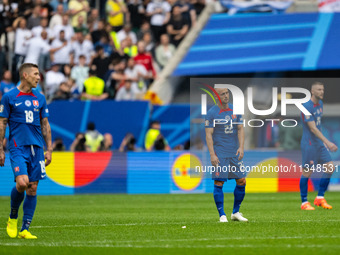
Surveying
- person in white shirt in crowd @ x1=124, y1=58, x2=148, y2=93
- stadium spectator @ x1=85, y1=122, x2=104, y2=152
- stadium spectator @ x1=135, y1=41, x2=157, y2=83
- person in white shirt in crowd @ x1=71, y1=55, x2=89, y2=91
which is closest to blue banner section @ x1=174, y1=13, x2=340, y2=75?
stadium spectator @ x1=135, y1=41, x2=157, y2=83

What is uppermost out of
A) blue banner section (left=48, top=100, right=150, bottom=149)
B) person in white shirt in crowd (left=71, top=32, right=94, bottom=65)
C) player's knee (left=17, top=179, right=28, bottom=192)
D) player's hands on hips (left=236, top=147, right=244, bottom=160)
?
player's knee (left=17, top=179, right=28, bottom=192)

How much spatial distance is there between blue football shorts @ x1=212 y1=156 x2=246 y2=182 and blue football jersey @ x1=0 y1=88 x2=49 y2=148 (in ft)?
11.1

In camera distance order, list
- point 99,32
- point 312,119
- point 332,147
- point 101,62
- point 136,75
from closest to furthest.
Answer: point 332,147
point 312,119
point 101,62
point 136,75
point 99,32

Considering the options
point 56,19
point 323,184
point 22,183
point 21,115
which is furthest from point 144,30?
point 22,183

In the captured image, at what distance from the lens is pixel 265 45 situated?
27.8 metres

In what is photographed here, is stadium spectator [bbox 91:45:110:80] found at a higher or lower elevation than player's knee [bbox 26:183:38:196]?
lower

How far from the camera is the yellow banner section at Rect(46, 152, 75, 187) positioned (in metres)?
23.2

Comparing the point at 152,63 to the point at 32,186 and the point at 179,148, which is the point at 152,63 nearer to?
the point at 179,148

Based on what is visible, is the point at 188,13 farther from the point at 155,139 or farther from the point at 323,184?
the point at 323,184

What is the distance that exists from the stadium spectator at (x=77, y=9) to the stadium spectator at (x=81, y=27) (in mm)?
179

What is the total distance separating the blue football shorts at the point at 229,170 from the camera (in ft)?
43.7

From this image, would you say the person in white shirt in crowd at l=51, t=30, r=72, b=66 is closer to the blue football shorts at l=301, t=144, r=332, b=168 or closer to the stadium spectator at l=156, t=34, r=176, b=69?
the stadium spectator at l=156, t=34, r=176, b=69

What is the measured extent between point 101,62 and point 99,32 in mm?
1666

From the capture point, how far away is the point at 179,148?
82.4ft
